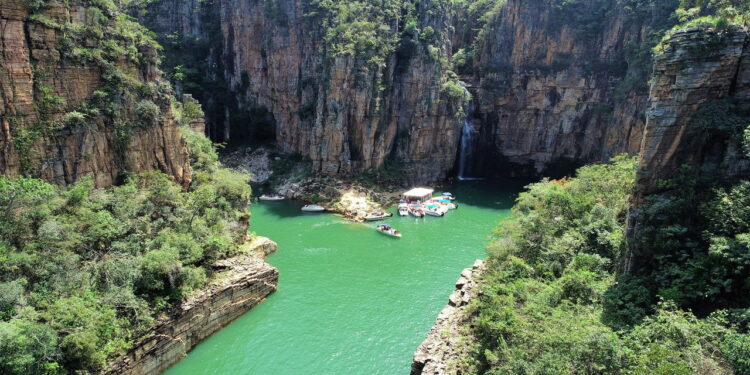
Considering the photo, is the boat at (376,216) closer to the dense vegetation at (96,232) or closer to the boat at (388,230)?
the boat at (388,230)

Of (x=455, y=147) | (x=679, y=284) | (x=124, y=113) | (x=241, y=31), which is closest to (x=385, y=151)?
(x=455, y=147)

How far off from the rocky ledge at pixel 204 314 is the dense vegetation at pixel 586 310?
1226cm

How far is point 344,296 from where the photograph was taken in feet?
82.4

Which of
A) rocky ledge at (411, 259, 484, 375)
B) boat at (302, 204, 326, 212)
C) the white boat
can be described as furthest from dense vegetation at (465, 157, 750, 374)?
boat at (302, 204, 326, 212)

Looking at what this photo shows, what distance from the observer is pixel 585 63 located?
52.2m

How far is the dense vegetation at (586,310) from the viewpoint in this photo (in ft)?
32.7

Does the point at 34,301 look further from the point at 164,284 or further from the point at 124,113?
the point at 124,113

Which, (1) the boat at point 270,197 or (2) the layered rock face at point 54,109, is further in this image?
(1) the boat at point 270,197

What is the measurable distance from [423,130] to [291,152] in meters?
17.0

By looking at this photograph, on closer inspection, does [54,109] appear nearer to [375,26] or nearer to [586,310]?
[586,310]

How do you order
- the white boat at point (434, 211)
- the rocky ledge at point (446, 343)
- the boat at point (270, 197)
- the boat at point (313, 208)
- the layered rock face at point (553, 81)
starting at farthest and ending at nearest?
1. the layered rock face at point (553, 81)
2. the boat at point (270, 197)
3. the boat at point (313, 208)
4. the white boat at point (434, 211)
5. the rocky ledge at point (446, 343)

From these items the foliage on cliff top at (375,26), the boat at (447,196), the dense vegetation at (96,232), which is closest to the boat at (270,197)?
the foliage on cliff top at (375,26)

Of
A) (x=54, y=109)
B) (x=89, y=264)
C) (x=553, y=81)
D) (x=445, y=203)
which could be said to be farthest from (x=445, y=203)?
(x=54, y=109)

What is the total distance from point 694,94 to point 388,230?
24785mm
